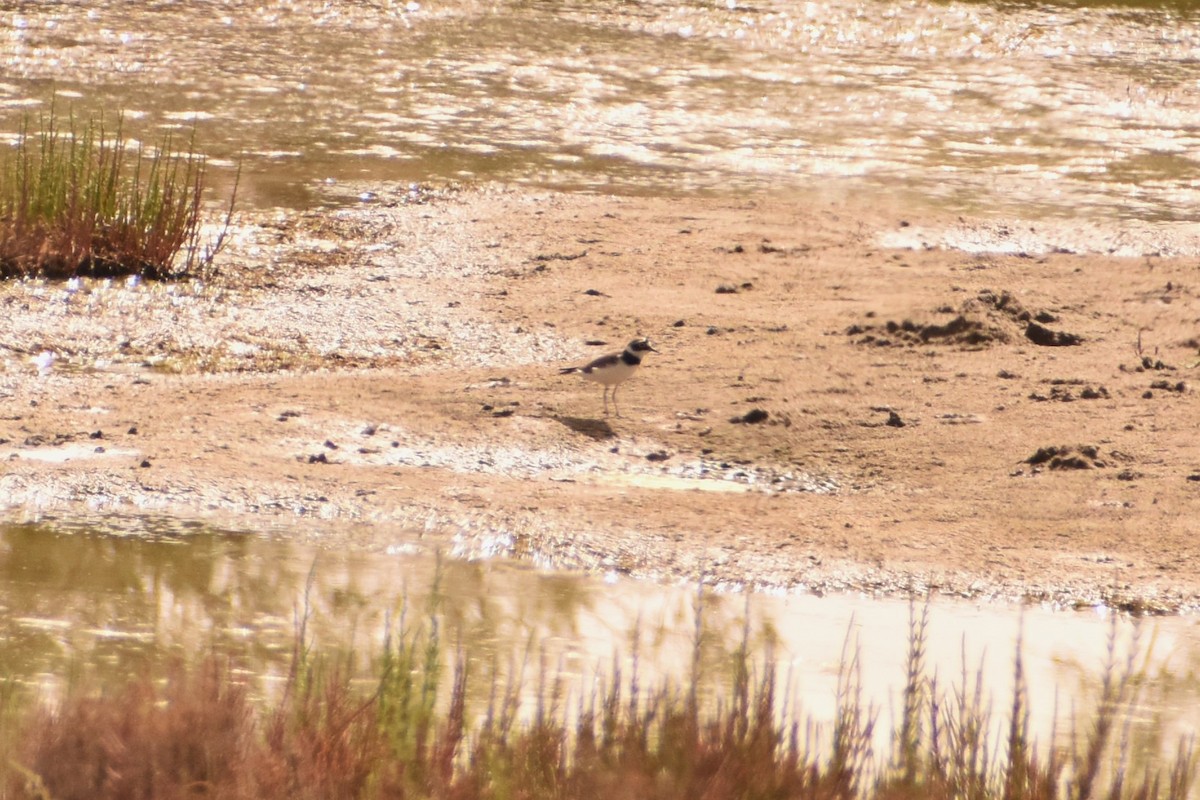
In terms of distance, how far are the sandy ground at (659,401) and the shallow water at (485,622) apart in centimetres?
24

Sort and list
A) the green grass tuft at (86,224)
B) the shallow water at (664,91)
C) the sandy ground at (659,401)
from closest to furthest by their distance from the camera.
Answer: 1. the sandy ground at (659,401)
2. the green grass tuft at (86,224)
3. the shallow water at (664,91)

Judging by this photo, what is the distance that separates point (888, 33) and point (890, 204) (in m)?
7.96

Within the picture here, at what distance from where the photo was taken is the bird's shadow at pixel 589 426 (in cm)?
699

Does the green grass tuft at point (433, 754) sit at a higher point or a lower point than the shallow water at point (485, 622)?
higher

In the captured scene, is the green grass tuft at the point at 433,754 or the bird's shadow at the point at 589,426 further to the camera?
the bird's shadow at the point at 589,426

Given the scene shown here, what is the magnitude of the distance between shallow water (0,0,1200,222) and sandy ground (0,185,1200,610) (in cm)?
217

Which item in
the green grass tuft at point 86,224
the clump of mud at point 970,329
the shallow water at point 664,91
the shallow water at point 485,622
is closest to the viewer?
the shallow water at point 485,622

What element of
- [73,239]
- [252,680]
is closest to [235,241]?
[73,239]

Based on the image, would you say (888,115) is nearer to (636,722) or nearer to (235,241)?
(235,241)

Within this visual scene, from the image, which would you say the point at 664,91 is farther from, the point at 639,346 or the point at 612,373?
the point at 612,373

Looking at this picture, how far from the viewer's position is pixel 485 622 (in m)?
4.68

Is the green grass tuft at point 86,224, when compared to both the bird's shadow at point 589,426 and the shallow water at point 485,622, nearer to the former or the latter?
the bird's shadow at point 589,426

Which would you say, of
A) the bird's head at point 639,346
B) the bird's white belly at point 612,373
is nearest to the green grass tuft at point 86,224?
the bird's head at point 639,346

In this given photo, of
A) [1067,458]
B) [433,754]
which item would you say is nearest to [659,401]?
[1067,458]
